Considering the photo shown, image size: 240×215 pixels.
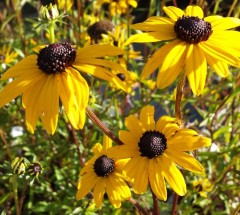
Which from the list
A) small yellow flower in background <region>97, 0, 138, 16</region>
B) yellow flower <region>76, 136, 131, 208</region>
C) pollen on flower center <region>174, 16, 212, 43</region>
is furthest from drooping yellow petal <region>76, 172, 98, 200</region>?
small yellow flower in background <region>97, 0, 138, 16</region>

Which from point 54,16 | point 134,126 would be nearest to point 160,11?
point 54,16

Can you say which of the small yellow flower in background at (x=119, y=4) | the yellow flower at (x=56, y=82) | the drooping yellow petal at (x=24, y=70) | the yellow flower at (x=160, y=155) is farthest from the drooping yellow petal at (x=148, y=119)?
the small yellow flower in background at (x=119, y=4)

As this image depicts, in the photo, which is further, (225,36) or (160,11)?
(160,11)

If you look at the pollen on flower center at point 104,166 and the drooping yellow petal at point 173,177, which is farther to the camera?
the pollen on flower center at point 104,166

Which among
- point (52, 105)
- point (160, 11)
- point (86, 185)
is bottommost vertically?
point (86, 185)

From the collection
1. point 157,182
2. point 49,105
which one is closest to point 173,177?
point 157,182

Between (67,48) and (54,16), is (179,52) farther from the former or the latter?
(54,16)

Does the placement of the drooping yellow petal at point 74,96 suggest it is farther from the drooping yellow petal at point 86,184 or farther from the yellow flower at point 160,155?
the drooping yellow petal at point 86,184
